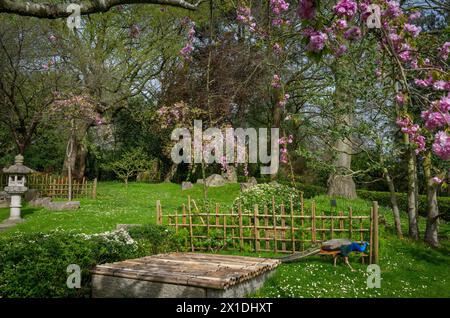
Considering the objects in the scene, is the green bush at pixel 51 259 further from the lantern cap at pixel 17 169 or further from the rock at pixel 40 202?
the rock at pixel 40 202

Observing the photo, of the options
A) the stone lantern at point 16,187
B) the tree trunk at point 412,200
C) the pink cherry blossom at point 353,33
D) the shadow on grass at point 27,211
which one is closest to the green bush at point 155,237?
the pink cherry blossom at point 353,33

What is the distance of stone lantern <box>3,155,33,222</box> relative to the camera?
13.8m

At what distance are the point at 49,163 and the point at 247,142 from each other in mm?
13737

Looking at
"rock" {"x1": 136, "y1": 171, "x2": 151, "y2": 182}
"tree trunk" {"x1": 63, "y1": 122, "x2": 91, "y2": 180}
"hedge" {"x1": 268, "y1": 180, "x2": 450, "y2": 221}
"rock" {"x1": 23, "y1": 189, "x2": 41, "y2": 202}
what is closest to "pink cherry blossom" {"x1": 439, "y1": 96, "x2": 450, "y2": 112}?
"hedge" {"x1": 268, "y1": 180, "x2": 450, "y2": 221}

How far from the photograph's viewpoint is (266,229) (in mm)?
9234

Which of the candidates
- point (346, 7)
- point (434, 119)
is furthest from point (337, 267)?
point (346, 7)

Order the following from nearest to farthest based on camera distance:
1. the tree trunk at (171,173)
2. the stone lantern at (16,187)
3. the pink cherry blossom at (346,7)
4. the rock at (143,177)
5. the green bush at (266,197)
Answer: the pink cherry blossom at (346,7) < the green bush at (266,197) < the stone lantern at (16,187) < the tree trunk at (171,173) < the rock at (143,177)

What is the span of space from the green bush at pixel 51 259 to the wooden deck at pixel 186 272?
0.37 m

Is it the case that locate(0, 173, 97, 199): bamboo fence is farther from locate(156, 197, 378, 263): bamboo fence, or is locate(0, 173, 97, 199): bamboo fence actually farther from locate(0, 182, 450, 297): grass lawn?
locate(156, 197, 378, 263): bamboo fence

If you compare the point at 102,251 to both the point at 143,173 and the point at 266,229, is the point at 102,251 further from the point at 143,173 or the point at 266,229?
the point at 143,173

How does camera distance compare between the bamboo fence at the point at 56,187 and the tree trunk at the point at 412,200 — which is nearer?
the tree trunk at the point at 412,200

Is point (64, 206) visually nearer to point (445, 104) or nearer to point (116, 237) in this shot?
point (116, 237)

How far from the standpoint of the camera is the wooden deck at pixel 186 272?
5121mm
